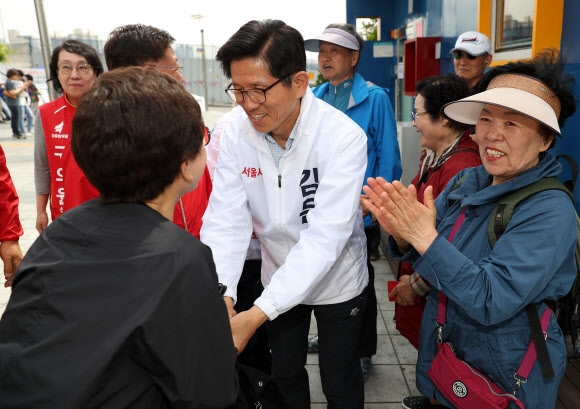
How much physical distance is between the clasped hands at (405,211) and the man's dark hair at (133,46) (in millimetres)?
1262

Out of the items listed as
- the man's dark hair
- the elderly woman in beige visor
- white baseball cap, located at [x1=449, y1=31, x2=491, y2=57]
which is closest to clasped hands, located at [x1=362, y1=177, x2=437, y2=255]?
the elderly woman in beige visor

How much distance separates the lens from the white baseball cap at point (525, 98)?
4.73 feet

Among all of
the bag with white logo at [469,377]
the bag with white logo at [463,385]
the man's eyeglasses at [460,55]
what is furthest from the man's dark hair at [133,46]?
the man's eyeglasses at [460,55]

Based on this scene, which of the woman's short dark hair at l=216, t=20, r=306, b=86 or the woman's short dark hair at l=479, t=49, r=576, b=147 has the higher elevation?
the woman's short dark hair at l=216, t=20, r=306, b=86

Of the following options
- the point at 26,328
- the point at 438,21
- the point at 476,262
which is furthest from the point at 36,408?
the point at 438,21

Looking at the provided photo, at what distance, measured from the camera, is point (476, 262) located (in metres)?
1.54

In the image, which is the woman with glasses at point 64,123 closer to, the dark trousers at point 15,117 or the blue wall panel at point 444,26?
the blue wall panel at point 444,26

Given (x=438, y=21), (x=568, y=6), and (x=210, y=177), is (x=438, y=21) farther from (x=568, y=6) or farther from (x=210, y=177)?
(x=210, y=177)

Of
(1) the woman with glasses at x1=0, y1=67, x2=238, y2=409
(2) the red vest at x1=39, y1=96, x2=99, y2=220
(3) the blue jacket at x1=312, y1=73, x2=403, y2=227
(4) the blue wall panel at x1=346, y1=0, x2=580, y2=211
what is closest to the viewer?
(1) the woman with glasses at x1=0, y1=67, x2=238, y2=409

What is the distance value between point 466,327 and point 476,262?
9.5 inches

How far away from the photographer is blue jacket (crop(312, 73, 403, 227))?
3.04m

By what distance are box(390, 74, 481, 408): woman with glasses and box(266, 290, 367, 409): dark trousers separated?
1.30ft

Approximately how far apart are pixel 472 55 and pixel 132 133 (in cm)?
329

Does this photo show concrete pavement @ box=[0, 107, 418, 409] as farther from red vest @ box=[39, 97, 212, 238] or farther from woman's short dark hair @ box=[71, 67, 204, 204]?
woman's short dark hair @ box=[71, 67, 204, 204]
